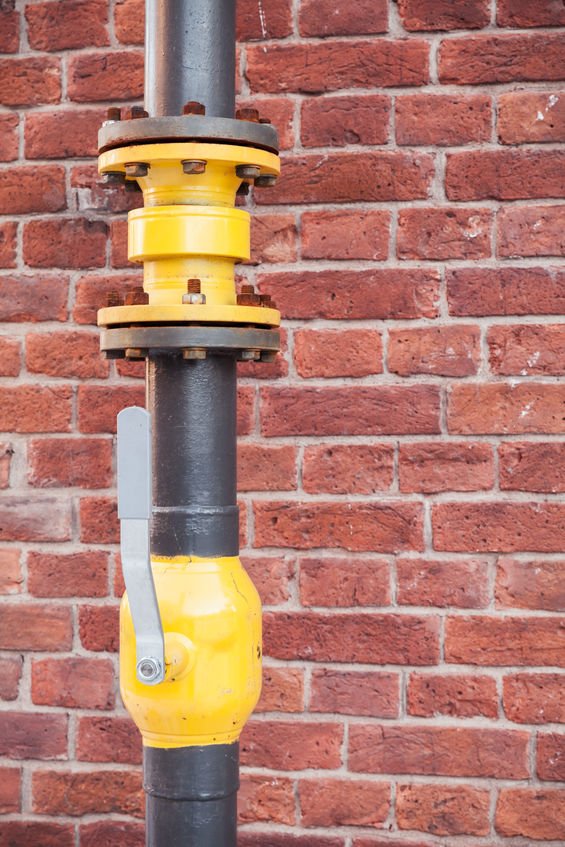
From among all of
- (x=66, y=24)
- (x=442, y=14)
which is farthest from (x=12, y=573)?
(x=442, y=14)

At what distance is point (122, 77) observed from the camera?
1.67 metres

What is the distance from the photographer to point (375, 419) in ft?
5.30

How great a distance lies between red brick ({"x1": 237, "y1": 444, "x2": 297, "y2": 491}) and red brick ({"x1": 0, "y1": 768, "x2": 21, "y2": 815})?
61 centimetres

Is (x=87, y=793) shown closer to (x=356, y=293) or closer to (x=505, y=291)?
(x=356, y=293)

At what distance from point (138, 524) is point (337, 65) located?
3.10ft

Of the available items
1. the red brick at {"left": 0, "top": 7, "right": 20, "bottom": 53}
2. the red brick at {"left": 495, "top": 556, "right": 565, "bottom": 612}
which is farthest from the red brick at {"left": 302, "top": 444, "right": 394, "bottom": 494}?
the red brick at {"left": 0, "top": 7, "right": 20, "bottom": 53}

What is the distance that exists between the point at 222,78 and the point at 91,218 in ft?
2.12

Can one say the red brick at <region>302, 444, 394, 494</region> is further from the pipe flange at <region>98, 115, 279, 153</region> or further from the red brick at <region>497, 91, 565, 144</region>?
the pipe flange at <region>98, 115, 279, 153</region>

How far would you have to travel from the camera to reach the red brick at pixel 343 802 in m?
1.63

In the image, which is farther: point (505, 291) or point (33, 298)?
point (33, 298)

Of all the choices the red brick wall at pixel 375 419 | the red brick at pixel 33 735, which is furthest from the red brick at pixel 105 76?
the red brick at pixel 33 735

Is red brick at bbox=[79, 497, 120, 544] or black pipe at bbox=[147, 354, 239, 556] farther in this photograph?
red brick at bbox=[79, 497, 120, 544]

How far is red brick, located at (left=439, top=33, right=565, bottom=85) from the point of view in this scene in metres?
1.58

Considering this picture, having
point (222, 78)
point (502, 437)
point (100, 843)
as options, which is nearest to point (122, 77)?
point (222, 78)
